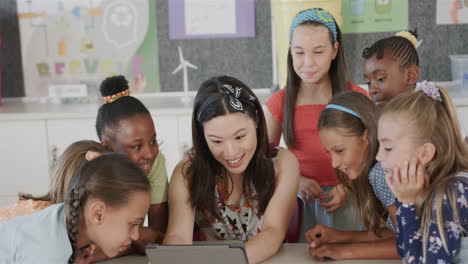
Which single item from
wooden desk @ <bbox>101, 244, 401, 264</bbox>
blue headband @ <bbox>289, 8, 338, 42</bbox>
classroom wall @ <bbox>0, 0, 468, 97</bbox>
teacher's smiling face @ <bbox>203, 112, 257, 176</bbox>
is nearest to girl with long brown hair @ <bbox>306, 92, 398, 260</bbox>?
wooden desk @ <bbox>101, 244, 401, 264</bbox>

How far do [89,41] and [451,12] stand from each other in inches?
60.6

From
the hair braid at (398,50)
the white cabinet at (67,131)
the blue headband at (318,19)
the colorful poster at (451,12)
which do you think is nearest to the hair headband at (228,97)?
the blue headband at (318,19)

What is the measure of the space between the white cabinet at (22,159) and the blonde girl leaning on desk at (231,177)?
114cm

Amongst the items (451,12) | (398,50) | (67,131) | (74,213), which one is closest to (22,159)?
(67,131)

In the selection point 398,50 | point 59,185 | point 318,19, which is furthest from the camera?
point 398,50

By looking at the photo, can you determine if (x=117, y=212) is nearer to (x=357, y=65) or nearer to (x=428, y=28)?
(x=357, y=65)

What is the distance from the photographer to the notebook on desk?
106 cm

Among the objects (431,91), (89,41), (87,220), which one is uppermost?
(89,41)

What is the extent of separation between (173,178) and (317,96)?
0.57 m

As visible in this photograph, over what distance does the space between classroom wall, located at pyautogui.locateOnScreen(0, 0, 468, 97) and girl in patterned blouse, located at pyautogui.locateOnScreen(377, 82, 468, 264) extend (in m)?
1.41

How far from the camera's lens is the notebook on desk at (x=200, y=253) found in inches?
41.9

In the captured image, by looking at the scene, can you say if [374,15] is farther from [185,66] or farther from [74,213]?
[74,213]

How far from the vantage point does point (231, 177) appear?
1525 mm

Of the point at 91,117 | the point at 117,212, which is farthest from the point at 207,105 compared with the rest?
the point at 91,117
